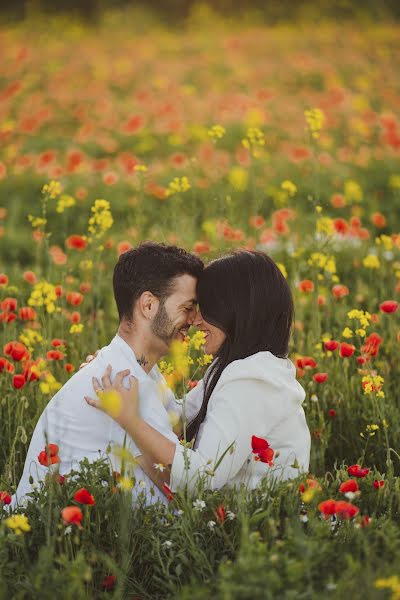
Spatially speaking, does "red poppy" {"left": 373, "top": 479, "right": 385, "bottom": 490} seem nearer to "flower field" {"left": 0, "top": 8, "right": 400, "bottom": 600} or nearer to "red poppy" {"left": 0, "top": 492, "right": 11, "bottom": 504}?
"flower field" {"left": 0, "top": 8, "right": 400, "bottom": 600}

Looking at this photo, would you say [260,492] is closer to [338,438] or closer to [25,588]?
[25,588]

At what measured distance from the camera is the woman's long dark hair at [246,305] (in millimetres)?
2926

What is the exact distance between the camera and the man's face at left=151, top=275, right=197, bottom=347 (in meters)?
3.06

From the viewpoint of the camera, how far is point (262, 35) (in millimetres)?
15742

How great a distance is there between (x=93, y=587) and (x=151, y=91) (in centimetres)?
920

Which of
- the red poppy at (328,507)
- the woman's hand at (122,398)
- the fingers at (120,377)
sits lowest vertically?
the woman's hand at (122,398)

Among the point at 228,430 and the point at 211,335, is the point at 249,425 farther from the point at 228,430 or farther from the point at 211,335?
the point at 211,335

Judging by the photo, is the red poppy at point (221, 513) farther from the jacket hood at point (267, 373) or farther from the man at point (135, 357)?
A: the jacket hood at point (267, 373)

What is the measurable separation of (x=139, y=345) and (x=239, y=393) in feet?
1.58

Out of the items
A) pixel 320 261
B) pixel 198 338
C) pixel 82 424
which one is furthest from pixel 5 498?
pixel 320 261

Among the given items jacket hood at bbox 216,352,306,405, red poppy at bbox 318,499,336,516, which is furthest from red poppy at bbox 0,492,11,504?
red poppy at bbox 318,499,336,516

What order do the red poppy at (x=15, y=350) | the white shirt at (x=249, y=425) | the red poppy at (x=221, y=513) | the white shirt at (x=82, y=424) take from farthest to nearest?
the red poppy at (x=15, y=350) → the white shirt at (x=82, y=424) → the white shirt at (x=249, y=425) → the red poppy at (x=221, y=513)

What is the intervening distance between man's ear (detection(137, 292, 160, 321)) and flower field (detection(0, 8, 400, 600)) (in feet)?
1.10

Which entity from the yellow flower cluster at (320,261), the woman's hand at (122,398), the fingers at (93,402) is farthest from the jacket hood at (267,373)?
the yellow flower cluster at (320,261)
